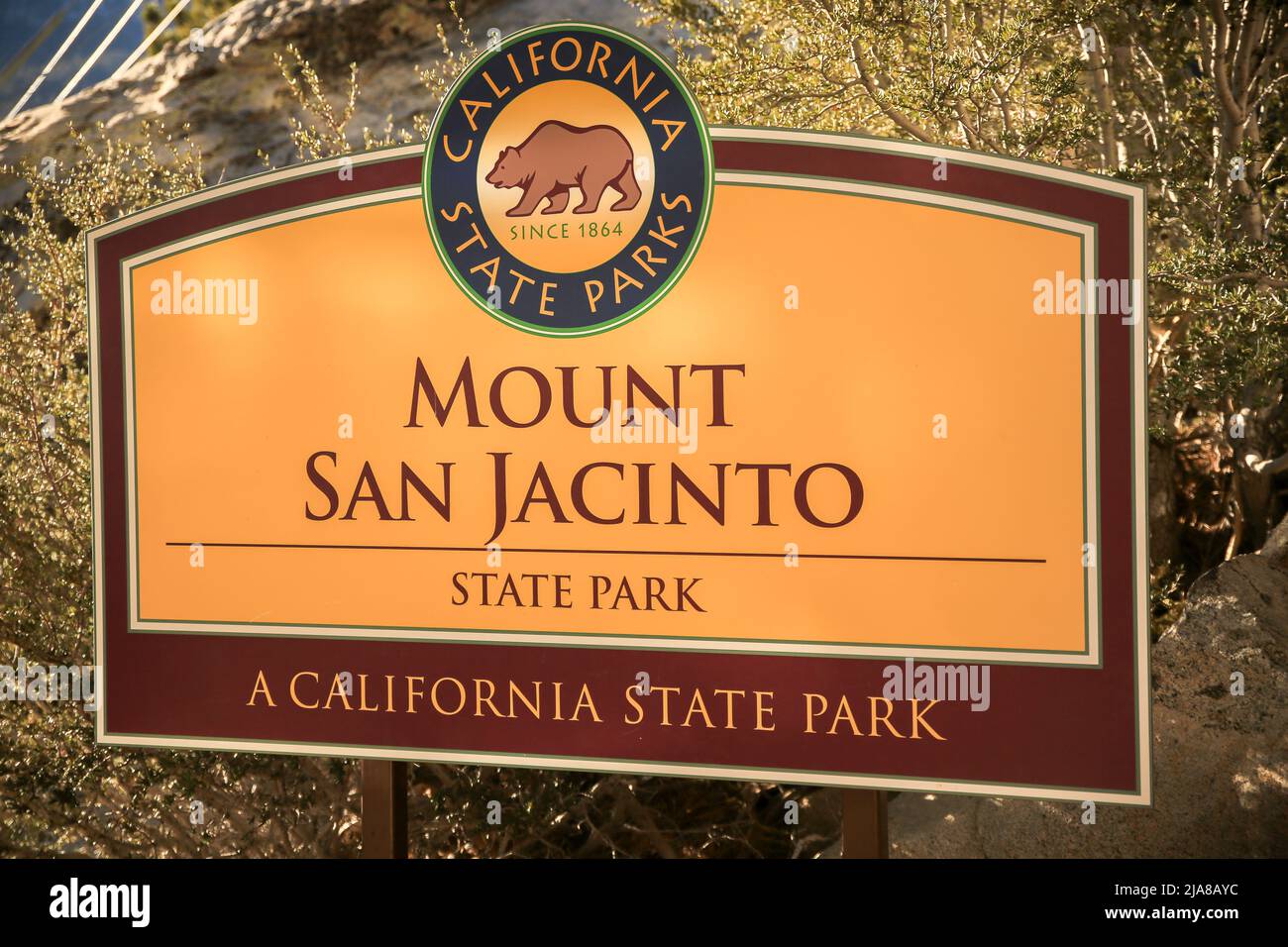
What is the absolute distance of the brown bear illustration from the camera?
143 inches

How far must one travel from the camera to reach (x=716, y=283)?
3.57 metres

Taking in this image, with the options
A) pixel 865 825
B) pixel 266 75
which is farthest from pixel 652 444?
pixel 266 75

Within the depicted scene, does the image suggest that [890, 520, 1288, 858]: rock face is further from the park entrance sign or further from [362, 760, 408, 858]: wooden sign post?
[362, 760, 408, 858]: wooden sign post

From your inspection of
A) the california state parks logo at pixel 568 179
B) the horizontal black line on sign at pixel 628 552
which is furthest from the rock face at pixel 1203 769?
the california state parks logo at pixel 568 179

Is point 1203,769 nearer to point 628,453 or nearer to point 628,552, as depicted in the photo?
point 628,552

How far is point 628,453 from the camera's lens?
3.66 m

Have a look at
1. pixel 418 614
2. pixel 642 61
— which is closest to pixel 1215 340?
pixel 642 61

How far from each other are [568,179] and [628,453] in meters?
0.97

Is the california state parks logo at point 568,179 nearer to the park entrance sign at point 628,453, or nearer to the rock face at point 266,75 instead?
the park entrance sign at point 628,453

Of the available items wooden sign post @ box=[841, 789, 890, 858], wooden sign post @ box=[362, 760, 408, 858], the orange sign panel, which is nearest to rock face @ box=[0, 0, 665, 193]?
the orange sign panel

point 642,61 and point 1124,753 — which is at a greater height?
point 642,61

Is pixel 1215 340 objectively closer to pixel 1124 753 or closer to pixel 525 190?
pixel 1124 753

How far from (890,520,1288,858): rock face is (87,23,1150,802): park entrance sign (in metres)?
1.20

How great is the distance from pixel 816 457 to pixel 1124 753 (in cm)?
130
